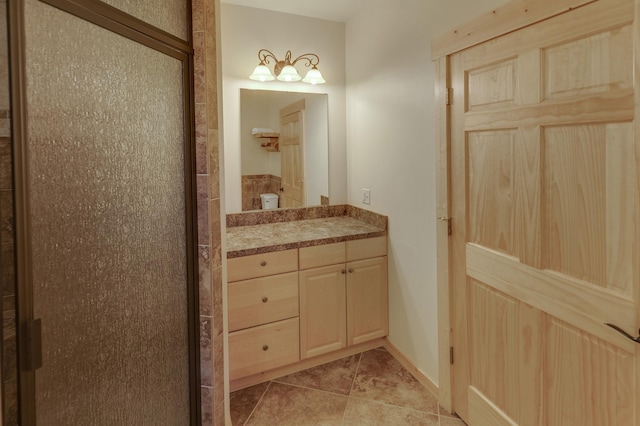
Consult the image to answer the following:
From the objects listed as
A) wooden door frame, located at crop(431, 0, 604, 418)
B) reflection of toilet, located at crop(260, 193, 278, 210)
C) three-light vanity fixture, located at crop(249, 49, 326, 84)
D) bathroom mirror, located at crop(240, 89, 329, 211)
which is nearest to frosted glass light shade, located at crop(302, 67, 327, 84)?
three-light vanity fixture, located at crop(249, 49, 326, 84)

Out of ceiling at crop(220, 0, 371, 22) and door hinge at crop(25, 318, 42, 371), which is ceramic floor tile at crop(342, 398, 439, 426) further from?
ceiling at crop(220, 0, 371, 22)

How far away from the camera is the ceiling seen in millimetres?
2504

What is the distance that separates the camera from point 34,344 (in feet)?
2.65

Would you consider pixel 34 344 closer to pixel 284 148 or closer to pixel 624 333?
pixel 624 333

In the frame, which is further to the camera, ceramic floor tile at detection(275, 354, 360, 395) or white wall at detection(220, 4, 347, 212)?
white wall at detection(220, 4, 347, 212)

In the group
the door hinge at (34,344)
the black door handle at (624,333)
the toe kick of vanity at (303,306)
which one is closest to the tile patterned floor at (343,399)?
the toe kick of vanity at (303,306)

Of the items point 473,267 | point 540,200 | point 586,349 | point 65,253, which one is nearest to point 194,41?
point 65,253

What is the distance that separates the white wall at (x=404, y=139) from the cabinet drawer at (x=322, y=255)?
373 mm

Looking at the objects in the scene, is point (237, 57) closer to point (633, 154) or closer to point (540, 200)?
point (540, 200)

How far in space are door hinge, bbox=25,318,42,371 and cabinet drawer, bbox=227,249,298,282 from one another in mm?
1236

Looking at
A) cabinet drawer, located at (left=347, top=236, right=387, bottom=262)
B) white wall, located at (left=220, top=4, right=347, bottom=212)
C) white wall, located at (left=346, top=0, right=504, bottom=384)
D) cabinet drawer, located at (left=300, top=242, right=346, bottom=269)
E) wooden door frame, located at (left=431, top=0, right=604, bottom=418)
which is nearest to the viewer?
wooden door frame, located at (left=431, top=0, right=604, bottom=418)

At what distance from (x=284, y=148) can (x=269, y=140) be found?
13 cm

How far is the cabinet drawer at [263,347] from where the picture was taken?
6.96 ft

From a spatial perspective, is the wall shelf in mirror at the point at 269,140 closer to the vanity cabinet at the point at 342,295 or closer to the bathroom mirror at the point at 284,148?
the bathroom mirror at the point at 284,148
